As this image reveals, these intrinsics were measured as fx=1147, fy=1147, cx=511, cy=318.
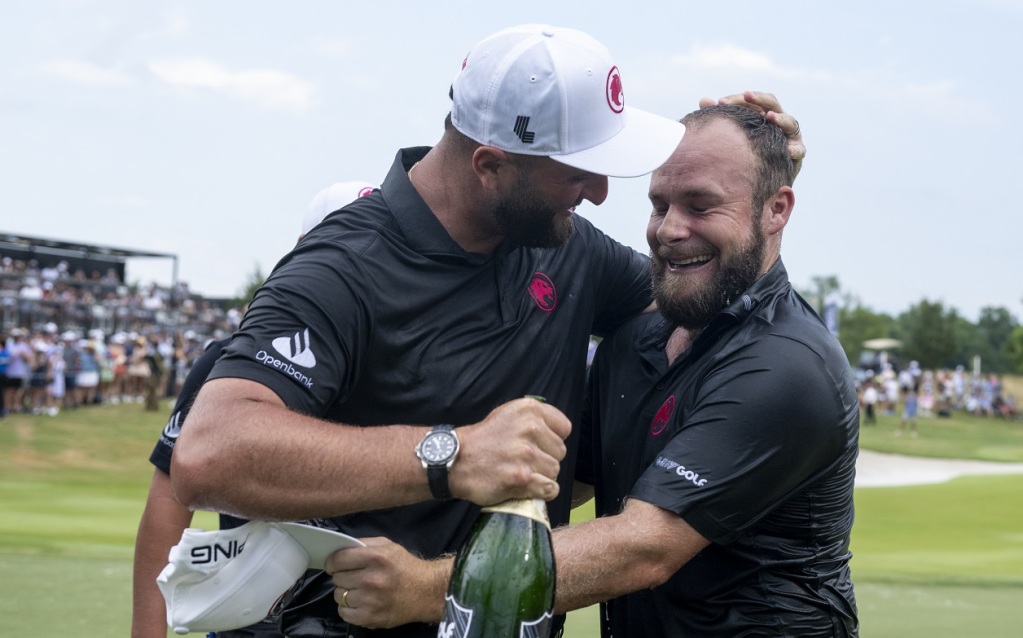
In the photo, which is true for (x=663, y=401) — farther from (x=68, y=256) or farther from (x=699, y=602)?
(x=68, y=256)

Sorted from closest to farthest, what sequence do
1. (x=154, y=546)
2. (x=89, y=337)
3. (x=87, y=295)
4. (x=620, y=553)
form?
1. (x=620, y=553)
2. (x=154, y=546)
3. (x=89, y=337)
4. (x=87, y=295)

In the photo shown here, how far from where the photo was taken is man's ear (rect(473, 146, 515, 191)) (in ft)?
10.0

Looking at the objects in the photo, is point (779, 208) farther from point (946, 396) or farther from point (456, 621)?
point (946, 396)

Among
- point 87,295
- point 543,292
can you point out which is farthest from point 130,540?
point 87,295

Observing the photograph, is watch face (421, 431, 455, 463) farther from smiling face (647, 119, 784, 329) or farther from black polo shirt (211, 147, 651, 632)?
smiling face (647, 119, 784, 329)

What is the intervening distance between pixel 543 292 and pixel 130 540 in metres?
9.88

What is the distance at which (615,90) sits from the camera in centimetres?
303

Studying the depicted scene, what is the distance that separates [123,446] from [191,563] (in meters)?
21.9

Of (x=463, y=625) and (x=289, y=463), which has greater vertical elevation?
(x=289, y=463)

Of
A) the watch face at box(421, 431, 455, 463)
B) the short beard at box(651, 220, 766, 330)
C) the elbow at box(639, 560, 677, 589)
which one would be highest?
the short beard at box(651, 220, 766, 330)

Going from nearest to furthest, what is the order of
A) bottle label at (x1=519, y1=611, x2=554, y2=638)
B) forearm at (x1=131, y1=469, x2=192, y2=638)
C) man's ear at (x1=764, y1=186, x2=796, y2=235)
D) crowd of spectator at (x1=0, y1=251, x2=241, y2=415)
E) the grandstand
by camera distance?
1. bottle label at (x1=519, y1=611, x2=554, y2=638)
2. man's ear at (x1=764, y1=186, x2=796, y2=235)
3. forearm at (x1=131, y1=469, x2=192, y2=638)
4. crowd of spectator at (x1=0, y1=251, x2=241, y2=415)
5. the grandstand

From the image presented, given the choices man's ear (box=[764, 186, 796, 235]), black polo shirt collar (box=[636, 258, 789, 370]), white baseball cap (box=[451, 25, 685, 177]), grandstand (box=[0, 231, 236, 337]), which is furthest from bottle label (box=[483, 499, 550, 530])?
grandstand (box=[0, 231, 236, 337])

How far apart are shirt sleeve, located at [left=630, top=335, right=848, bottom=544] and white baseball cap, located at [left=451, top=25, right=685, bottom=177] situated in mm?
625

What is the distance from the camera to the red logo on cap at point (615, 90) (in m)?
2.99
